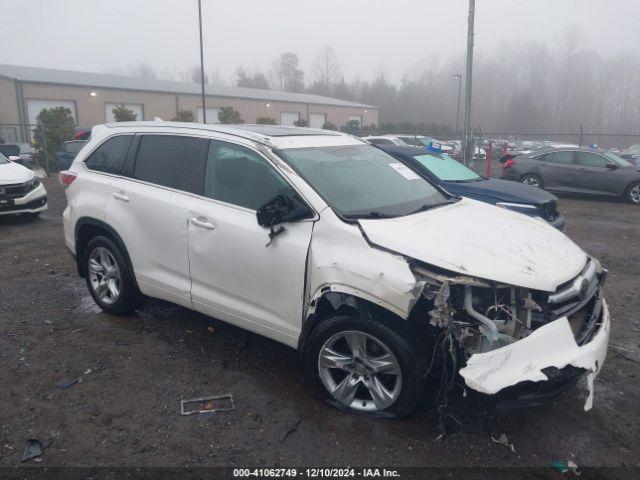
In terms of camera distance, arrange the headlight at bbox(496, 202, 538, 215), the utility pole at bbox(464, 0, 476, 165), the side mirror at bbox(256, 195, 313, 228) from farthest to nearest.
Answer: the utility pole at bbox(464, 0, 476, 165) < the headlight at bbox(496, 202, 538, 215) < the side mirror at bbox(256, 195, 313, 228)

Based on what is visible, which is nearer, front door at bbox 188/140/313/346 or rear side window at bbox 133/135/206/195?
front door at bbox 188/140/313/346

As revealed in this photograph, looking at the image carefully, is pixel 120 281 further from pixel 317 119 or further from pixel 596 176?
pixel 317 119

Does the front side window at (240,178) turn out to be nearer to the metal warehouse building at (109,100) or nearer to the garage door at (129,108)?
the metal warehouse building at (109,100)

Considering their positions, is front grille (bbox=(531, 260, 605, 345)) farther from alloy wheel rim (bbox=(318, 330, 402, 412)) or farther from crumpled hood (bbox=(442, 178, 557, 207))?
crumpled hood (bbox=(442, 178, 557, 207))

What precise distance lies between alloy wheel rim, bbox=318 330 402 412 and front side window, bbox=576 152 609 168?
12732 millimetres

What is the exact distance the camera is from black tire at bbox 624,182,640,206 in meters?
13.2

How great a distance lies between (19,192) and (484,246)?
8.92 metres

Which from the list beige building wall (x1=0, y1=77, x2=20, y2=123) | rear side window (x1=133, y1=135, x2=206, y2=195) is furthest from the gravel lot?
beige building wall (x1=0, y1=77, x2=20, y2=123)

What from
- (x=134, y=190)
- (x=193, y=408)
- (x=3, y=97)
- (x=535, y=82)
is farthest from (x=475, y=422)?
(x=535, y=82)

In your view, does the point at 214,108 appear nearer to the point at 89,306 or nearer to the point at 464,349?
the point at 89,306

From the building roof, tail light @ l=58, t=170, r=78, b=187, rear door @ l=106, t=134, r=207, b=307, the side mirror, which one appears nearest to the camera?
the side mirror

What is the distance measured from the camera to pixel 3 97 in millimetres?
32438

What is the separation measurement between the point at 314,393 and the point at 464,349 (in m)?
1.16

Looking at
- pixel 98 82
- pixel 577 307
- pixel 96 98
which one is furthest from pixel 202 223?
pixel 98 82
